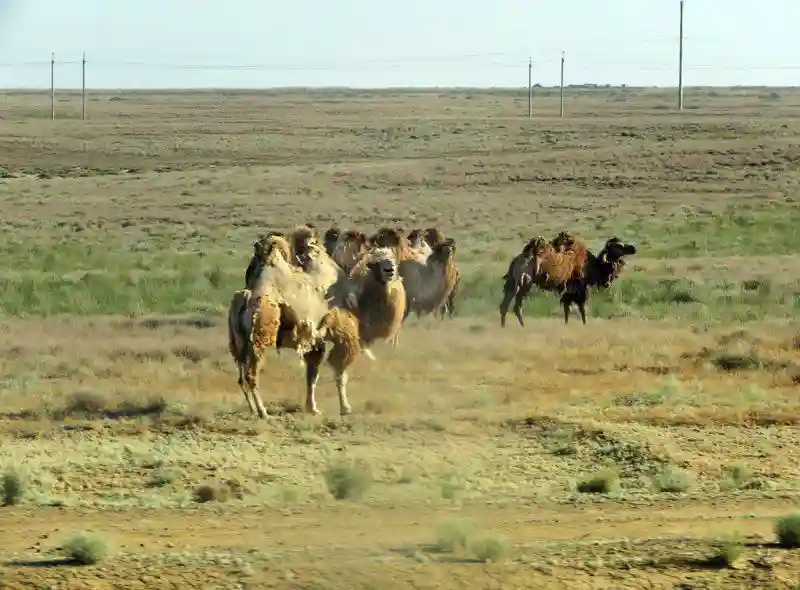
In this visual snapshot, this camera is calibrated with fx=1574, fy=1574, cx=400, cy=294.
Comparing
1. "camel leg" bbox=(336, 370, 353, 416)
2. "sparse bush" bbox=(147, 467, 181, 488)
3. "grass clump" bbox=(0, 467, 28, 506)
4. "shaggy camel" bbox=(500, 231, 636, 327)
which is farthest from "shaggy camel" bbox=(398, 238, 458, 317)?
"grass clump" bbox=(0, 467, 28, 506)

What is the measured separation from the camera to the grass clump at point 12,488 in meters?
12.9

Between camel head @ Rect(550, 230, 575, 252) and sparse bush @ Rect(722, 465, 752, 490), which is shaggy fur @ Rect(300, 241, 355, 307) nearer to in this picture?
sparse bush @ Rect(722, 465, 752, 490)

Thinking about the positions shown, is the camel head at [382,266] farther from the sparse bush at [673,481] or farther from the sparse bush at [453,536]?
the sparse bush at [453,536]

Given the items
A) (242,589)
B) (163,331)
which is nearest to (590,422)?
(242,589)

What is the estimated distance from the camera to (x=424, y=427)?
55.5ft

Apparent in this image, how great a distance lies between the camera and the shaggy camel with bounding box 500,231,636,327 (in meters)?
26.8

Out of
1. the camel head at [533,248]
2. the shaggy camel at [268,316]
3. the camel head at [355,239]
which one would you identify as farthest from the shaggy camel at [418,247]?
the shaggy camel at [268,316]

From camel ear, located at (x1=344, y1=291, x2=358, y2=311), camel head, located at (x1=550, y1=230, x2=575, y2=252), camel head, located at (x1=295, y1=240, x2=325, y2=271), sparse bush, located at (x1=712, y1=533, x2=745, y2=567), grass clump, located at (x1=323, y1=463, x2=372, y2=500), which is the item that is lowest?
grass clump, located at (x1=323, y1=463, x2=372, y2=500)

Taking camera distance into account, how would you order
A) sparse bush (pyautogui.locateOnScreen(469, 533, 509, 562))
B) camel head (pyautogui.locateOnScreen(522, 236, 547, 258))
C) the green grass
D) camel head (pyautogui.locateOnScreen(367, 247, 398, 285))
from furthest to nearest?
the green grass → camel head (pyautogui.locateOnScreen(522, 236, 547, 258)) → camel head (pyautogui.locateOnScreen(367, 247, 398, 285)) → sparse bush (pyautogui.locateOnScreen(469, 533, 509, 562))

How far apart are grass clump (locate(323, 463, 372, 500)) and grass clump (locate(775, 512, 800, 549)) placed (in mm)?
3660

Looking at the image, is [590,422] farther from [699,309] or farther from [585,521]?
[699,309]

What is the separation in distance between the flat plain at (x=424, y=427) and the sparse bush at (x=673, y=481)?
0.03m

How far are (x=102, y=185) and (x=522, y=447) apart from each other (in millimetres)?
51649

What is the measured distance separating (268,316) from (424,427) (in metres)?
2.06
